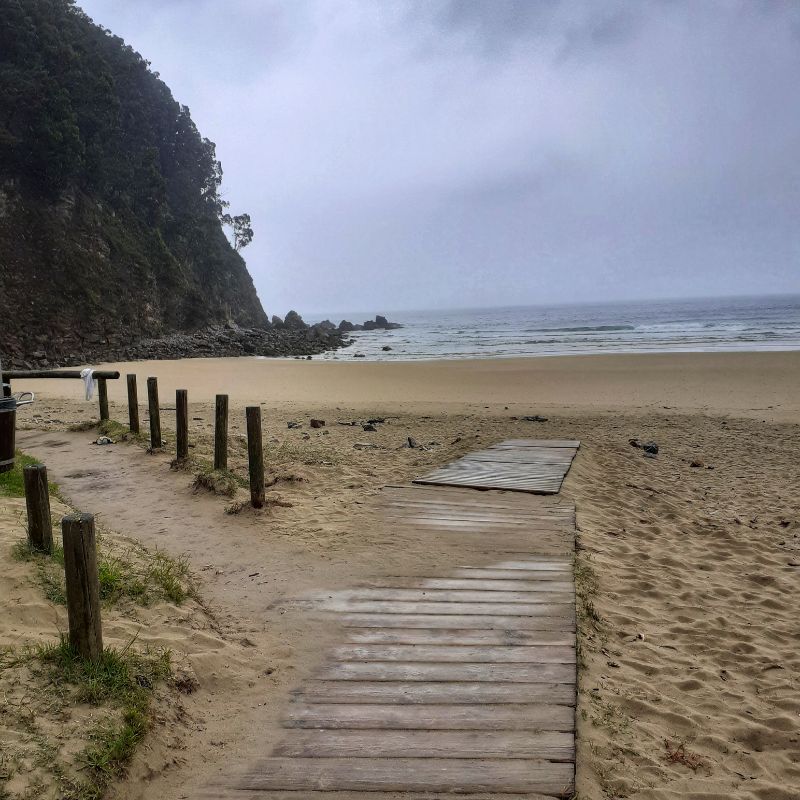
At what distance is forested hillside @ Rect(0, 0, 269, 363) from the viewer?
39.3 m

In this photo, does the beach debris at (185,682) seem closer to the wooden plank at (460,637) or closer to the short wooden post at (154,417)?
the wooden plank at (460,637)

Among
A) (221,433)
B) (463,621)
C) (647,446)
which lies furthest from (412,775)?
(647,446)

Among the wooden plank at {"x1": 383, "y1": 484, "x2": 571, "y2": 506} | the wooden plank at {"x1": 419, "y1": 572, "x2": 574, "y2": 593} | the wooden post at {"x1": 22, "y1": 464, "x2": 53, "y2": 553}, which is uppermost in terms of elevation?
the wooden post at {"x1": 22, "y1": 464, "x2": 53, "y2": 553}

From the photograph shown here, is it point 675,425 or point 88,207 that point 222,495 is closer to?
point 675,425

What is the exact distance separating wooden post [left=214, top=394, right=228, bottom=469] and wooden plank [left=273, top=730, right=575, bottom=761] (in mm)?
6266

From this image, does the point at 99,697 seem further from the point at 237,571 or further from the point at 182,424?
the point at 182,424

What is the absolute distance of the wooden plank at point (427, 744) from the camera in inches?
134

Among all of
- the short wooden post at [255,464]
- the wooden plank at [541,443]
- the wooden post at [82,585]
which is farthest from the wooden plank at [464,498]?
the wooden post at [82,585]

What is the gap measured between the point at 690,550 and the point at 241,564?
15.6 ft

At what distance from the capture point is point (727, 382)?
72.4 ft

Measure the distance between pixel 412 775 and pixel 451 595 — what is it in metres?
2.21

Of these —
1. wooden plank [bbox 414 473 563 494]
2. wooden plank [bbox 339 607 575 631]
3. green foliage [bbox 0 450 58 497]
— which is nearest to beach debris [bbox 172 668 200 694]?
wooden plank [bbox 339 607 575 631]

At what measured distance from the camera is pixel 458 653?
14.6 feet

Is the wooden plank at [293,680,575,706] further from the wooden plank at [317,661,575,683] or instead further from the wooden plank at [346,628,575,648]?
the wooden plank at [346,628,575,648]
